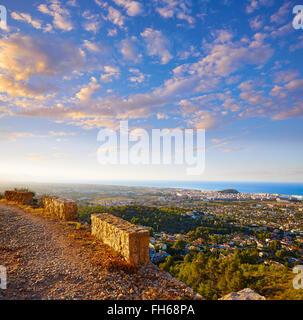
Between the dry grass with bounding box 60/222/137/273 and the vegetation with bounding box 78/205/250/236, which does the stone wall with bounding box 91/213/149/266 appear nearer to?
the dry grass with bounding box 60/222/137/273

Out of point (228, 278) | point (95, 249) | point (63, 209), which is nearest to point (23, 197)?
point (63, 209)

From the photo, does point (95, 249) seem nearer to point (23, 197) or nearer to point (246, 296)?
point (246, 296)

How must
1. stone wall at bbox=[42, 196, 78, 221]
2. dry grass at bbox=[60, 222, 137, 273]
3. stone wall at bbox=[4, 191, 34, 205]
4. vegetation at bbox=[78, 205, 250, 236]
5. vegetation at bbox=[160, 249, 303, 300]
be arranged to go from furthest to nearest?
1. vegetation at bbox=[78, 205, 250, 236]
2. stone wall at bbox=[4, 191, 34, 205]
3. vegetation at bbox=[160, 249, 303, 300]
4. stone wall at bbox=[42, 196, 78, 221]
5. dry grass at bbox=[60, 222, 137, 273]

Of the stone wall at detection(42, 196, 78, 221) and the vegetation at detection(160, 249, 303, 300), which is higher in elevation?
the stone wall at detection(42, 196, 78, 221)

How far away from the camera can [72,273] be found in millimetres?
3656

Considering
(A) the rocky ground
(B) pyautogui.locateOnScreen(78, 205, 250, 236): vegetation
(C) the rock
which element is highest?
(A) the rocky ground

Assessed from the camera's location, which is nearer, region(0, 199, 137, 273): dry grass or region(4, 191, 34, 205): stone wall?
region(0, 199, 137, 273): dry grass

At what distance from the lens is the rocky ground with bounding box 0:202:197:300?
306 centimetres

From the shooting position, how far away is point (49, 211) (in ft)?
29.6

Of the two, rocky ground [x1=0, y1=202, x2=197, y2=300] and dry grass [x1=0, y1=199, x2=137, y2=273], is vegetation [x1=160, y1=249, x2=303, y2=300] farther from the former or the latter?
rocky ground [x1=0, y1=202, x2=197, y2=300]

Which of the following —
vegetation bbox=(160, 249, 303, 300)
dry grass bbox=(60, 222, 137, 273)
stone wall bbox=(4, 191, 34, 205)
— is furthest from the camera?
stone wall bbox=(4, 191, 34, 205)

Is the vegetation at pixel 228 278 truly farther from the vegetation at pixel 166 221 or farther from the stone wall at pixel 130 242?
the vegetation at pixel 166 221

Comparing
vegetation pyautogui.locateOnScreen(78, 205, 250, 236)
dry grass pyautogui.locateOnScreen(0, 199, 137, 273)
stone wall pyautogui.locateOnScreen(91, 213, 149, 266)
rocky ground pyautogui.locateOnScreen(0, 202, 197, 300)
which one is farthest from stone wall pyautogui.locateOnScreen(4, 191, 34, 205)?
vegetation pyautogui.locateOnScreen(78, 205, 250, 236)
